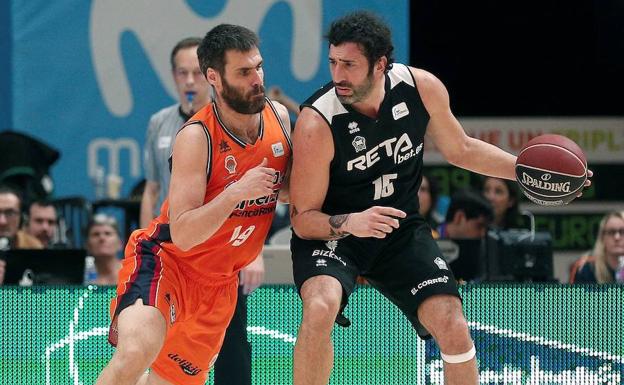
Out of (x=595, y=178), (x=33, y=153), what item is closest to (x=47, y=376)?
(x=33, y=153)

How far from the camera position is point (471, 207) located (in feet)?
31.3

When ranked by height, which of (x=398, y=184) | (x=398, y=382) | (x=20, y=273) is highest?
(x=398, y=184)

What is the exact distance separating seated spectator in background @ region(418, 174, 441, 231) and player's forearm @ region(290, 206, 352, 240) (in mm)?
4037

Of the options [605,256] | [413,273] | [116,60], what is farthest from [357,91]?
[116,60]

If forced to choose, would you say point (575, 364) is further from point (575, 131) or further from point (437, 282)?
point (575, 131)

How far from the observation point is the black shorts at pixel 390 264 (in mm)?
5832

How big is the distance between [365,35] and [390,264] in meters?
1.13

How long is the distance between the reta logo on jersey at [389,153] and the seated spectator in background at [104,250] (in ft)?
11.7

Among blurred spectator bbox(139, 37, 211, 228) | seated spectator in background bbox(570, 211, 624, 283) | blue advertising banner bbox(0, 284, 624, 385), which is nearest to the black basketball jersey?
blurred spectator bbox(139, 37, 211, 228)

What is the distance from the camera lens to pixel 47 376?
6.97 m

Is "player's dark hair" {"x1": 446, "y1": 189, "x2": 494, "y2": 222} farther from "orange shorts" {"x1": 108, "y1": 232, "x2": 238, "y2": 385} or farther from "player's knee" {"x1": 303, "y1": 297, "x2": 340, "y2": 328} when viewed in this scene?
"player's knee" {"x1": 303, "y1": 297, "x2": 340, "y2": 328}

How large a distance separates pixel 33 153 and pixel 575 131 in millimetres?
5804

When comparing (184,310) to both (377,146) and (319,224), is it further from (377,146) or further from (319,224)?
(377,146)

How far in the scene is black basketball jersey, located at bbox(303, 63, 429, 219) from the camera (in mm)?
5836
